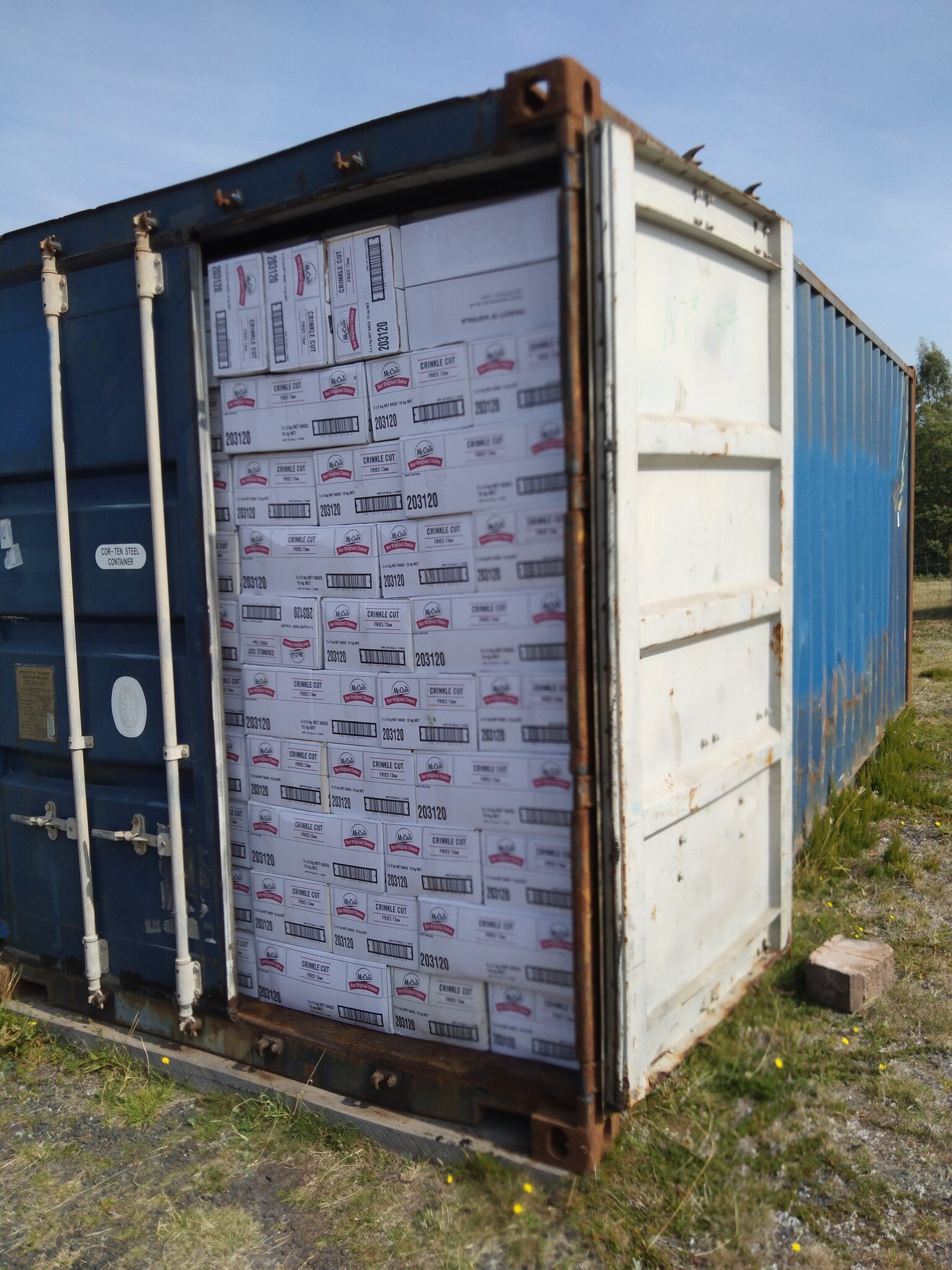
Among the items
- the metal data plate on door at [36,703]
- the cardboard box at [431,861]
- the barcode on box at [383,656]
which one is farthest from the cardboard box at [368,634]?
the metal data plate on door at [36,703]

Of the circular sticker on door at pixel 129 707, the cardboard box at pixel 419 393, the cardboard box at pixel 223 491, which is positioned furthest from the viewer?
the circular sticker on door at pixel 129 707

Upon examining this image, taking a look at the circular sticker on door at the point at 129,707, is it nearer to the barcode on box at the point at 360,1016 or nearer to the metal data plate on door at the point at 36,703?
the metal data plate on door at the point at 36,703

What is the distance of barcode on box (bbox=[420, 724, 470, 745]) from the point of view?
9.18 ft

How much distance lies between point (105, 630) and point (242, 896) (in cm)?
105

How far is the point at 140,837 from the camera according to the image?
3.32m

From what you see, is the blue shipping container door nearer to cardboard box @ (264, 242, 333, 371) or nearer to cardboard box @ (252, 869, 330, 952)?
cardboard box @ (252, 869, 330, 952)

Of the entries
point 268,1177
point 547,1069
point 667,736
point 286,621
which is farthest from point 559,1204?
point 286,621

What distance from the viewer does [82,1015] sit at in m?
3.63

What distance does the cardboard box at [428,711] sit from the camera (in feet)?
9.14

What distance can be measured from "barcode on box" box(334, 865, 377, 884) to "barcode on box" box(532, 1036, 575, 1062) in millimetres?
670

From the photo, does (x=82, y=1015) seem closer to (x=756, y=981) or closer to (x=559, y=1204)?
(x=559, y=1204)

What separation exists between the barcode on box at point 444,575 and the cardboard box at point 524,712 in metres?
0.29

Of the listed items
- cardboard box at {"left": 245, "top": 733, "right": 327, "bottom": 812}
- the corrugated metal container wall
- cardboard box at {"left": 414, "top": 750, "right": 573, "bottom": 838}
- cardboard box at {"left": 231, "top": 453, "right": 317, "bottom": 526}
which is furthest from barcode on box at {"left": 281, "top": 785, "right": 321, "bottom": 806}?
the corrugated metal container wall

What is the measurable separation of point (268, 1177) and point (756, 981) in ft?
6.02
